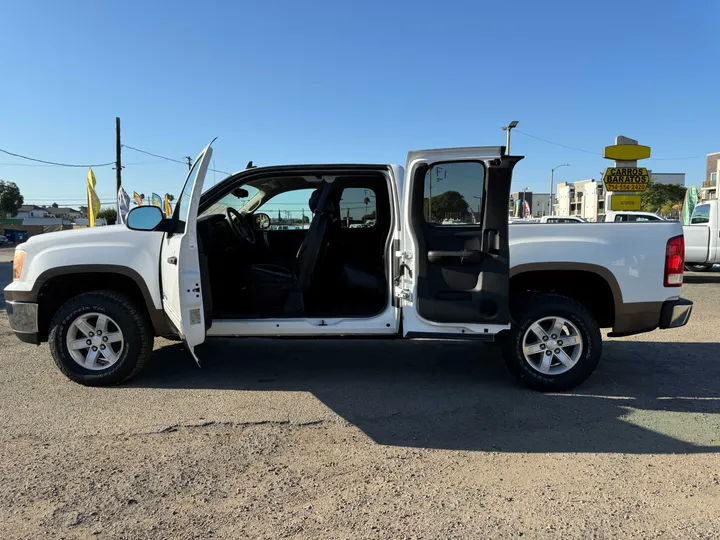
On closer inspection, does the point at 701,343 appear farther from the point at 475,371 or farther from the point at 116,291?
the point at 116,291

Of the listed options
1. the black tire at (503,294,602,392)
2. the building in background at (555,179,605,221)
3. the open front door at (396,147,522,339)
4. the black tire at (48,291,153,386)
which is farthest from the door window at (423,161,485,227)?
the building in background at (555,179,605,221)

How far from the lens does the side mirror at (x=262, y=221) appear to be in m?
5.84

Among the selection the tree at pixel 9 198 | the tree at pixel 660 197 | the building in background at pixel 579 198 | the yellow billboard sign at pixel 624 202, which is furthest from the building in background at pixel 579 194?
the tree at pixel 9 198

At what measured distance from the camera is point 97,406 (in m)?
4.02

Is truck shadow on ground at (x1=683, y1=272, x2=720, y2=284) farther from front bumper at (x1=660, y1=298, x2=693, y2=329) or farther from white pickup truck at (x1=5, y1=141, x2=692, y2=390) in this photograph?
white pickup truck at (x1=5, y1=141, x2=692, y2=390)

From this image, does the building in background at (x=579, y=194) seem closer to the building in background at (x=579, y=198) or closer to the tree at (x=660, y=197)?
the building in background at (x=579, y=198)

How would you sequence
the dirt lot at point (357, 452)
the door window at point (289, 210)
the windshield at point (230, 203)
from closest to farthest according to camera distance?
1. the dirt lot at point (357, 452)
2. the windshield at point (230, 203)
3. the door window at point (289, 210)

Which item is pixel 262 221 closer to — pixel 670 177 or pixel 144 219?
pixel 144 219

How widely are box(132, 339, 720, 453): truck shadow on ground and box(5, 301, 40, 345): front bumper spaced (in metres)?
0.98

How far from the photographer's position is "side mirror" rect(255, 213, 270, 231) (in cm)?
584

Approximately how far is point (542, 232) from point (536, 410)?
147cm

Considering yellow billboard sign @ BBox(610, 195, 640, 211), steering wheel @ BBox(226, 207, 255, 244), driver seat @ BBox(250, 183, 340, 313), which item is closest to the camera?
driver seat @ BBox(250, 183, 340, 313)

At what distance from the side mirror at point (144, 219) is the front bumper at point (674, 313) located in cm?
429

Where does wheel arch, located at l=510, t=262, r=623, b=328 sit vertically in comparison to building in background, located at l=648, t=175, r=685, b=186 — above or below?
below
